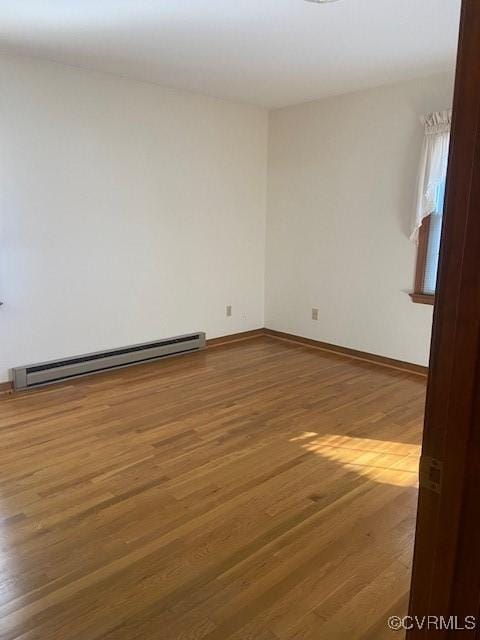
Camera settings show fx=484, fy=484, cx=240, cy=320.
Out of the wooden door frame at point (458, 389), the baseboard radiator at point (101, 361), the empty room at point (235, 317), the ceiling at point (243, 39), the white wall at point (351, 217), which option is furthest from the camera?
the white wall at point (351, 217)

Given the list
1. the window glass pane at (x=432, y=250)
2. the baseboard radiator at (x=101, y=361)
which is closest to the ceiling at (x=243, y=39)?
the window glass pane at (x=432, y=250)

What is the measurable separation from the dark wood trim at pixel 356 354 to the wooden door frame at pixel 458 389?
3.70 metres

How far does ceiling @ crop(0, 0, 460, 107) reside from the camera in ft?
8.64

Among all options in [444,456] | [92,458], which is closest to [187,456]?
[92,458]

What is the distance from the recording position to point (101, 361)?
13.7 ft

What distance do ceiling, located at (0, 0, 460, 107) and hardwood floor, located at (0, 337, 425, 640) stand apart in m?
2.43

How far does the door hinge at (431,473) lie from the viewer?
0.66 m

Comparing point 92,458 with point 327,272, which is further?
point 327,272

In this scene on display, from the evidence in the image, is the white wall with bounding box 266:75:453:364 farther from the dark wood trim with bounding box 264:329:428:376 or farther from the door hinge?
the door hinge

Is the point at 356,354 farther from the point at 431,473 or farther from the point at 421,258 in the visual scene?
the point at 431,473

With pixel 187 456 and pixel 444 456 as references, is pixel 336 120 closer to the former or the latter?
pixel 187 456

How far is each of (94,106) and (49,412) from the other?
7.91 feet

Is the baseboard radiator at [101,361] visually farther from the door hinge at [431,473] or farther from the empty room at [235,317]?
the door hinge at [431,473]

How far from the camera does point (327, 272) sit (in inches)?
190
